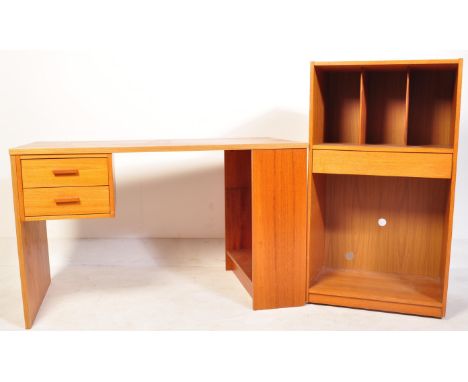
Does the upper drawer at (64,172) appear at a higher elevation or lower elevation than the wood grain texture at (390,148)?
lower

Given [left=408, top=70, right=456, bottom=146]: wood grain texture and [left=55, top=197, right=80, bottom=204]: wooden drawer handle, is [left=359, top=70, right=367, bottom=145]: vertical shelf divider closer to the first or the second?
[left=408, top=70, right=456, bottom=146]: wood grain texture

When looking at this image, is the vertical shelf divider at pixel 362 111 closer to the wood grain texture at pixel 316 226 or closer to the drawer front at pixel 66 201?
the wood grain texture at pixel 316 226

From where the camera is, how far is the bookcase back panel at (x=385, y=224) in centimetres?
290

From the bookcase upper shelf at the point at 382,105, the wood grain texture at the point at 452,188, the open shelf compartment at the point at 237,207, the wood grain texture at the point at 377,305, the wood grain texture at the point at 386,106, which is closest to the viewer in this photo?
the wood grain texture at the point at 452,188

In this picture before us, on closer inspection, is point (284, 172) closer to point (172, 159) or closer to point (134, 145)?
point (134, 145)

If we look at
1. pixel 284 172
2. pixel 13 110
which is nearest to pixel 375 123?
pixel 284 172

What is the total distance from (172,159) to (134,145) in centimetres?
105

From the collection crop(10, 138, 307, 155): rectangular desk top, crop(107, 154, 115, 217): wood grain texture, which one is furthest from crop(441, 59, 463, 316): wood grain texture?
crop(107, 154, 115, 217): wood grain texture

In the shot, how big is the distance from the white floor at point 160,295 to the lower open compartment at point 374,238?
146mm

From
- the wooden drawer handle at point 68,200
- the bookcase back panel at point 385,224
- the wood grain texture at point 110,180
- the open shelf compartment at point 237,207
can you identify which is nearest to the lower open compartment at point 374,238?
the bookcase back panel at point 385,224

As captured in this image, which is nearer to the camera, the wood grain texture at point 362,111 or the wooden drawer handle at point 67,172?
the wooden drawer handle at point 67,172

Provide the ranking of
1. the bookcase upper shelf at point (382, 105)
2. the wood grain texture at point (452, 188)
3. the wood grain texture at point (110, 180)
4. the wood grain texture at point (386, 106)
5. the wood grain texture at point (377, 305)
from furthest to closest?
the wood grain texture at point (386, 106)
the bookcase upper shelf at point (382, 105)
the wood grain texture at point (377, 305)
the wood grain texture at point (110, 180)
the wood grain texture at point (452, 188)

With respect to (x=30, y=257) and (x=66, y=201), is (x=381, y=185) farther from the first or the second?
(x=30, y=257)

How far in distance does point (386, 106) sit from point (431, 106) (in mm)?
231
